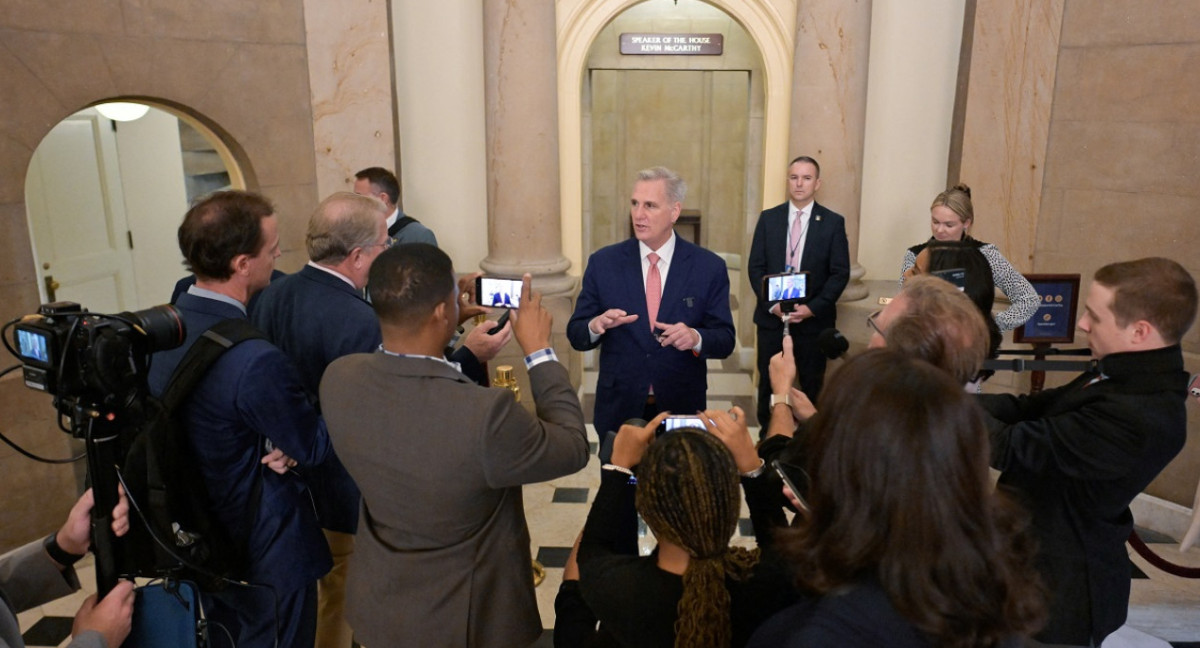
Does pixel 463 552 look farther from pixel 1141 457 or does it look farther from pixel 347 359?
pixel 1141 457

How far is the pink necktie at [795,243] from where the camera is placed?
551 cm

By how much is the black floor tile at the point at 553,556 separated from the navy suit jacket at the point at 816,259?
Result: 2.05 m

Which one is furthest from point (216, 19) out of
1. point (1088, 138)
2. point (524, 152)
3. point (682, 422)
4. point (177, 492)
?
point (1088, 138)

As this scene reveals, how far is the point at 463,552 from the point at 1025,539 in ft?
4.27

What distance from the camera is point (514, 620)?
2.22m

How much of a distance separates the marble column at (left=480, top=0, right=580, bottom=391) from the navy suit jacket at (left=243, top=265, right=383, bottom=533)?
313cm

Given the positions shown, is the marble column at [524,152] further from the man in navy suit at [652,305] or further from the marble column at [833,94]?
the man in navy suit at [652,305]

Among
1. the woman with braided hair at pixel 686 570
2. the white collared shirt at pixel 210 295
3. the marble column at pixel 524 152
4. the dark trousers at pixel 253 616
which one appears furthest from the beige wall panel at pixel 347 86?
the woman with braided hair at pixel 686 570

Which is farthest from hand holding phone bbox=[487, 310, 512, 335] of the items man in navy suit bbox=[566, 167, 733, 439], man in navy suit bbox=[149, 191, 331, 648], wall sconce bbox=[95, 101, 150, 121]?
wall sconce bbox=[95, 101, 150, 121]

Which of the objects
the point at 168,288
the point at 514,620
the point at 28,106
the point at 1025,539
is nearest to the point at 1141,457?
the point at 1025,539

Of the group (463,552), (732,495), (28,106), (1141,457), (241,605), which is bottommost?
(241,605)

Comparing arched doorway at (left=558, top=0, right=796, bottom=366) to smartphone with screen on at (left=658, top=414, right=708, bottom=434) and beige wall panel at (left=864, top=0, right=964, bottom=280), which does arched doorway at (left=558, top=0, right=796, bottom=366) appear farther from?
smartphone with screen on at (left=658, top=414, right=708, bottom=434)

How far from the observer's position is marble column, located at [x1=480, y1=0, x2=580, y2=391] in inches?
232

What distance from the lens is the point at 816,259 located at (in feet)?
17.9
